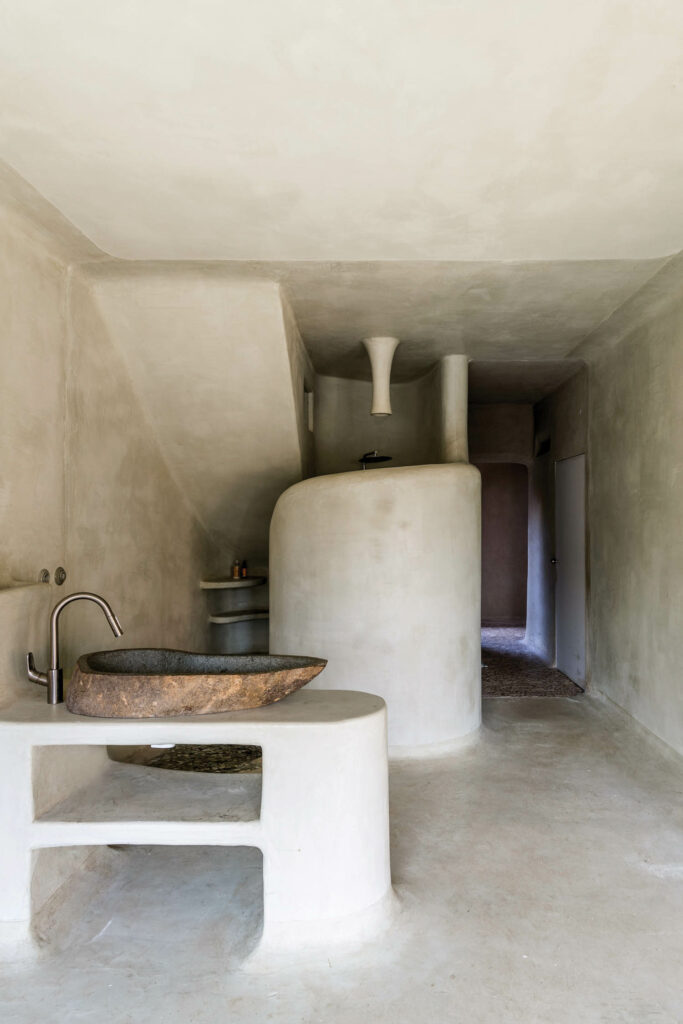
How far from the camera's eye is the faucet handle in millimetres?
2346

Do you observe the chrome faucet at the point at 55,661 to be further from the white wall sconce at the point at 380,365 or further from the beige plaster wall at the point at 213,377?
the white wall sconce at the point at 380,365

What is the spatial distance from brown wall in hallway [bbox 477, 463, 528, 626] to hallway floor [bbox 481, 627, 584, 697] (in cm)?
134

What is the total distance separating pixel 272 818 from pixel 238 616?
3179 millimetres

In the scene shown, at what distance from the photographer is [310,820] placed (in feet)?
6.54

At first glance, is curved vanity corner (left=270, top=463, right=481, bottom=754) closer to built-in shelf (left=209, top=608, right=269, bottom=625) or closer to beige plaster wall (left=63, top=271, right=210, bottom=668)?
beige plaster wall (left=63, top=271, right=210, bottom=668)

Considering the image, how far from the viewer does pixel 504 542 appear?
8828mm

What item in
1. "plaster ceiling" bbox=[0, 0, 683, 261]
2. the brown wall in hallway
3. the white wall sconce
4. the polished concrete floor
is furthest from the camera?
the brown wall in hallway

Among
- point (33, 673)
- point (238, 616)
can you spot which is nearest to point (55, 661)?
point (33, 673)

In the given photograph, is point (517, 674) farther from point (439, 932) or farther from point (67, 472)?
point (67, 472)

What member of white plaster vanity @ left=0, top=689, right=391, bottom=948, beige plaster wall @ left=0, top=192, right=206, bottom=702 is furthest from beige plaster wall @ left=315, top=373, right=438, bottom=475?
white plaster vanity @ left=0, top=689, right=391, bottom=948

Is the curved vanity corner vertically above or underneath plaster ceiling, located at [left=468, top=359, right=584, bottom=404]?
underneath

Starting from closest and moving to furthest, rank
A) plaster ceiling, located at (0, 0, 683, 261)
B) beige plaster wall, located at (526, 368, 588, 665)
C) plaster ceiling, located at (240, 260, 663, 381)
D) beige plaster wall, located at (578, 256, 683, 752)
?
1. plaster ceiling, located at (0, 0, 683, 261)
2. plaster ceiling, located at (240, 260, 663, 381)
3. beige plaster wall, located at (578, 256, 683, 752)
4. beige plaster wall, located at (526, 368, 588, 665)

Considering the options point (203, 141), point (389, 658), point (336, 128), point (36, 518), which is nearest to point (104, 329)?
point (36, 518)

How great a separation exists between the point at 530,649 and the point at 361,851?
5099mm
